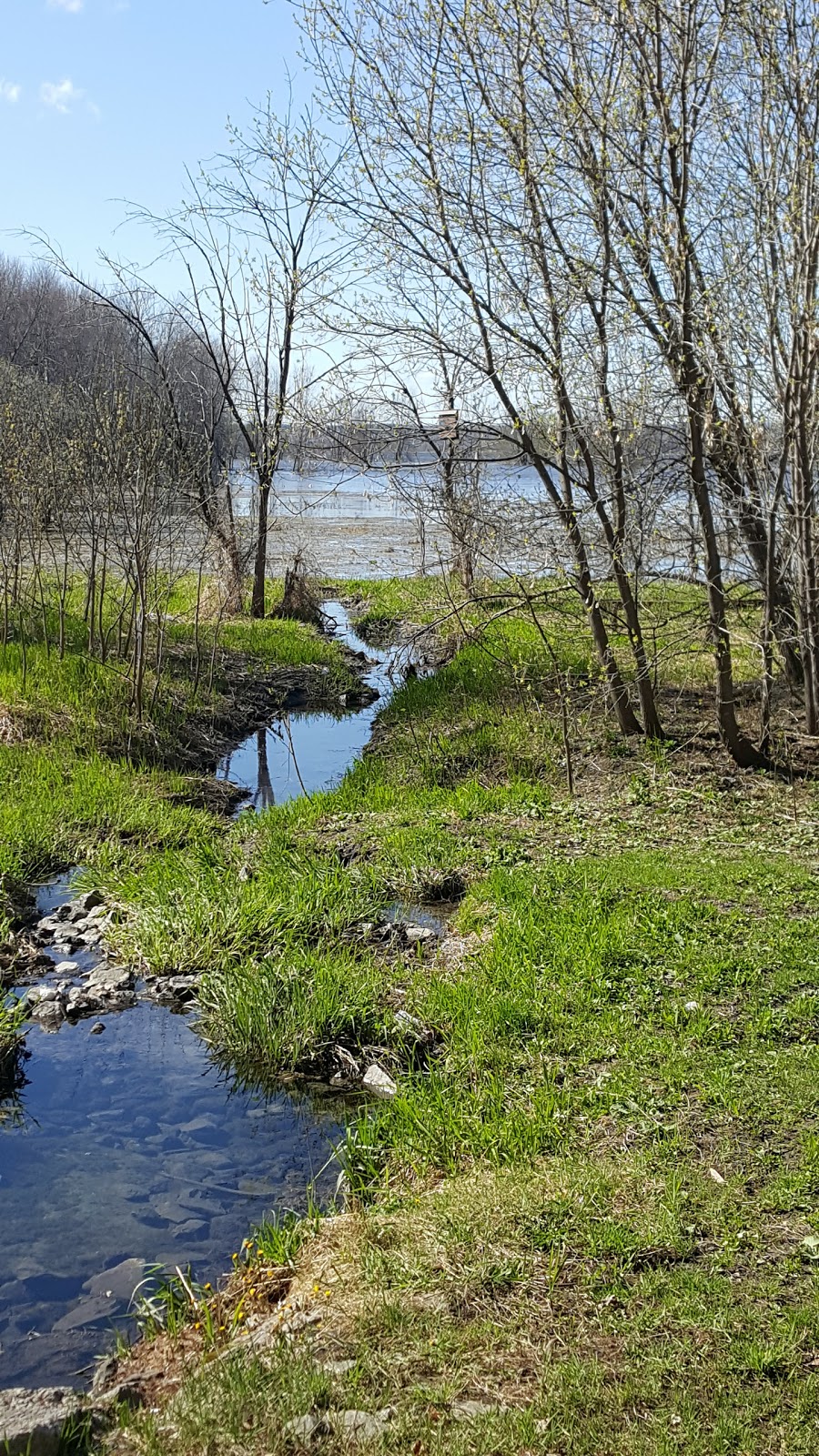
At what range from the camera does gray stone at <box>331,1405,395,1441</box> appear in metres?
3.00

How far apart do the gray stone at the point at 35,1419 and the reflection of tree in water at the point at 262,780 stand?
6.48 metres

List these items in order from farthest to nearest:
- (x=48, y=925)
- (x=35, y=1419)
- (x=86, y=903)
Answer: (x=86, y=903) < (x=48, y=925) < (x=35, y=1419)

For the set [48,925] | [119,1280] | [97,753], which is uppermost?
[97,753]

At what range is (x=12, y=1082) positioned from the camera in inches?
230

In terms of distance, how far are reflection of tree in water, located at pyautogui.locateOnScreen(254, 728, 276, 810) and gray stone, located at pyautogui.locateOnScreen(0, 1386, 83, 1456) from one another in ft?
21.3

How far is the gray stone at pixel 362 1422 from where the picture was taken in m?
3.00

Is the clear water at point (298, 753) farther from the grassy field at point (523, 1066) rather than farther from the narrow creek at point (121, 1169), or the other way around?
the narrow creek at point (121, 1169)

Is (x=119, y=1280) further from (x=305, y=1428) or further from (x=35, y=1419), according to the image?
(x=305, y=1428)

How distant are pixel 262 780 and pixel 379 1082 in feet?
20.6

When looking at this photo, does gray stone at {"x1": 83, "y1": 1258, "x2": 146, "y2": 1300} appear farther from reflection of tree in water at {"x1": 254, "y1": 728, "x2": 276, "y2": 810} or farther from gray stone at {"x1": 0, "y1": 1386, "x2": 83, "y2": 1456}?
reflection of tree in water at {"x1": 254, "y1": 728, "x2": 276, "y2": 810}

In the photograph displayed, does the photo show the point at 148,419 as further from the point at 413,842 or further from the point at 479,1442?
the point at 479,1442

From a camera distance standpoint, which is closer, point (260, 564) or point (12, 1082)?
point (12, 1082)

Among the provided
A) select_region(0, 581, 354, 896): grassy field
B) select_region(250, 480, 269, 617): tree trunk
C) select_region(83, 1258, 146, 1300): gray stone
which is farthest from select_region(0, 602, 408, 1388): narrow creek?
select_region(250, 480, 269, 617): tree trunk

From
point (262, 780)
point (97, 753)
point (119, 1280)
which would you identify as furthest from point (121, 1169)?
point (262, 780)
